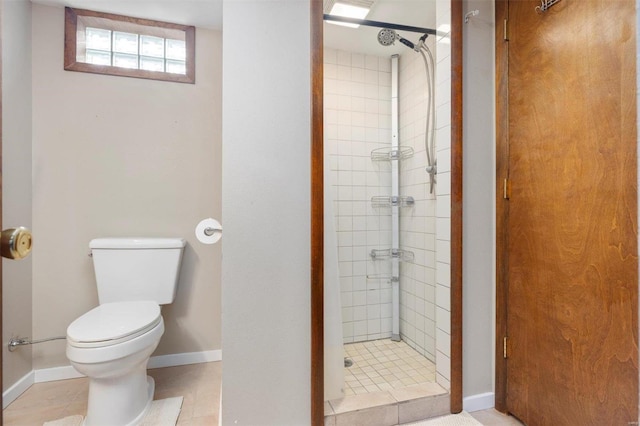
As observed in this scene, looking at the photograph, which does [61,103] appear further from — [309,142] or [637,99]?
[637,99]

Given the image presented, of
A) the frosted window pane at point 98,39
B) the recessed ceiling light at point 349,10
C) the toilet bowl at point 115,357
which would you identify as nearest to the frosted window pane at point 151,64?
the frosted window pane at point 98,39

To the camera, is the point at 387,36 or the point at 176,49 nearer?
the point at 387,36

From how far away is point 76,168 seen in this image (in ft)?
6.63

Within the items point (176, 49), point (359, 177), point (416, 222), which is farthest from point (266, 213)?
point (176, 49)

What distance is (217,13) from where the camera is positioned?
2.07m

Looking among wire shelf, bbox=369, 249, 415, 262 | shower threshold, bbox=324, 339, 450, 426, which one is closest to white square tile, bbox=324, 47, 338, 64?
wire shelf, bbox=369, 249, 415, 262

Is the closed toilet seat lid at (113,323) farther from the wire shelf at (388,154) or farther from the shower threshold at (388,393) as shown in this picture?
the wire shelf at (388,154)

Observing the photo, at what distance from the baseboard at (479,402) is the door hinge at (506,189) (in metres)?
0.99

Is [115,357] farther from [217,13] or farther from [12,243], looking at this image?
[217,13]

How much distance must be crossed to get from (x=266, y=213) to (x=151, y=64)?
4.96 feet

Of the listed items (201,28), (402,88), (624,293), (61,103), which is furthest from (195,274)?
(624,293)

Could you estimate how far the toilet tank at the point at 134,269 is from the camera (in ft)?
6.22

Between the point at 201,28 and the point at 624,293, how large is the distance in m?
2.62

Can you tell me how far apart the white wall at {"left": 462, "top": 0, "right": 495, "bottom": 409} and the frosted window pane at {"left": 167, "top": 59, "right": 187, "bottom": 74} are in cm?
Answer: 172
